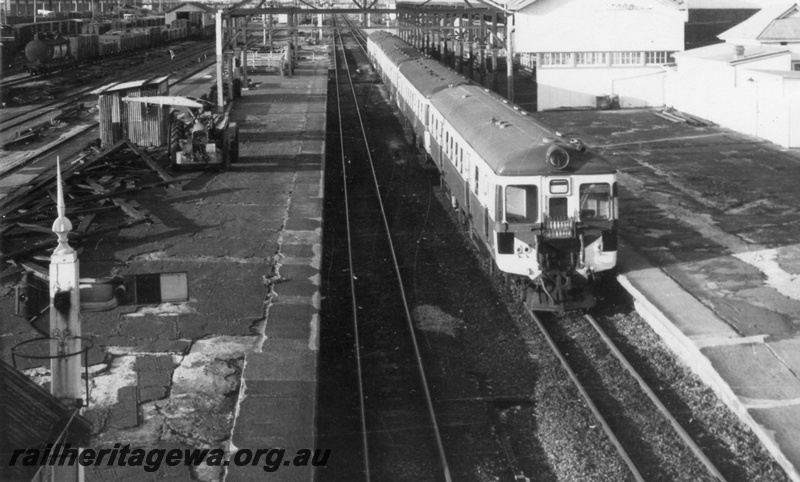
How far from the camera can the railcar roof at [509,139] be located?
43.4ft

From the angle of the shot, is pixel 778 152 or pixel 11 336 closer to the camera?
pixel 11 336

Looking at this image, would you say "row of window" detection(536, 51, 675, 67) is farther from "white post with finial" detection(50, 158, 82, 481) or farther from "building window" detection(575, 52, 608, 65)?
"white post with finial" detection(50, 158, 82, 481)

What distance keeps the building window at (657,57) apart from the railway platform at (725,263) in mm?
8925

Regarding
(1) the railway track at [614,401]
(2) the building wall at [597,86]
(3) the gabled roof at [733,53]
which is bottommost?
(1) the railway track at [614,401]

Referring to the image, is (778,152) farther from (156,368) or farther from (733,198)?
(156,368)

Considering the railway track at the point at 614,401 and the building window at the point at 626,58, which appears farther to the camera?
the building window at the point at 626,58

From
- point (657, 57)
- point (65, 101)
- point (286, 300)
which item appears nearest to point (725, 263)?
point (286, 300)

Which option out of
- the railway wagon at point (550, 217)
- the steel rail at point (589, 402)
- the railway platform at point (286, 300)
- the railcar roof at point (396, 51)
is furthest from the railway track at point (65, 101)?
the steel rail at point (589, 402)

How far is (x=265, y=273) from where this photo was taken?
1507cm

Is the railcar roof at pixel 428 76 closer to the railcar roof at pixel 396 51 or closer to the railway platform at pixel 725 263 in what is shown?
the railcar roof at pixel 396 51

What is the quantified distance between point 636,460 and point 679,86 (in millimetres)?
28816

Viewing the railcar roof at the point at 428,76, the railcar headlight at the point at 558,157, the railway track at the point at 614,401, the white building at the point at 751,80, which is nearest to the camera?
the railway track at the point at 614,401

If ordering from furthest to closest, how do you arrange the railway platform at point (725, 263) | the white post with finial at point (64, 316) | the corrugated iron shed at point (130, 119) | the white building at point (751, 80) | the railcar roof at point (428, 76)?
the white building at point (751, 80)
the corrugated iron shed at point (130, 119)
the railcar roof at point (428, 76)
the railway platform at point (725, 263)
the white post with finial at point (64, 316)

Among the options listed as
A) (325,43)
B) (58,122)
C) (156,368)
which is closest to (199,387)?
(156,368)
